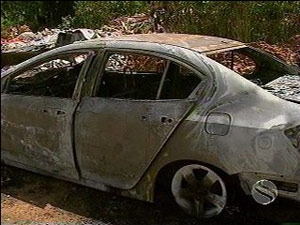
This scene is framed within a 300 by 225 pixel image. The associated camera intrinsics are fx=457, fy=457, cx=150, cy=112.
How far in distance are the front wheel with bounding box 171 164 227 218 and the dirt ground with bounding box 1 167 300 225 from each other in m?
0.10

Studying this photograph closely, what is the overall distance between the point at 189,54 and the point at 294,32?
10.8ft

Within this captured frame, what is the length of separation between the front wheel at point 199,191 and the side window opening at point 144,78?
458 mm

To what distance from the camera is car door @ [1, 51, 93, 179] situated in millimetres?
2934

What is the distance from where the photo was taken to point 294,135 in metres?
2.40

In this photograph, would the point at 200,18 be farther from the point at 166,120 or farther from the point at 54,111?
the point at 166,120

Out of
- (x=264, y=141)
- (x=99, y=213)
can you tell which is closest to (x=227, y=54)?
(x=264, y=141)

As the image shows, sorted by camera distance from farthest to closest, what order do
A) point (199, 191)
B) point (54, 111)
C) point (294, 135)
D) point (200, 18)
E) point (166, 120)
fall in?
point (200, 18) < point (54, 111) < point (199, 191) < point (166, 120) < point (294, 135)

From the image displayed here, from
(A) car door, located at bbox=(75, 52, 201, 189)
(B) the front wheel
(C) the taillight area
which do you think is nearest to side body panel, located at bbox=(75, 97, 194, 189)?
(A) car door, located at bbox=(75, 52, 201, 189)

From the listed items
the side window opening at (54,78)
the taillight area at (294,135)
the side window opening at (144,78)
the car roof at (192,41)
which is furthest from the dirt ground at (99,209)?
the car roof at (192,41)

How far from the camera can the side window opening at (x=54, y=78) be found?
2980 millimetres

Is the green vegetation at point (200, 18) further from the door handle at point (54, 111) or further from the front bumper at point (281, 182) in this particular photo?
the front bumper at point (281, 182)

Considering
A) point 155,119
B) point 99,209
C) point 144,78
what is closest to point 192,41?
point 144,78

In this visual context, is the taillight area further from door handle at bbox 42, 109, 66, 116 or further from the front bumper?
door handle at bbox 42, 109, 66, 116

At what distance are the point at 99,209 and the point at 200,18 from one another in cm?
341
